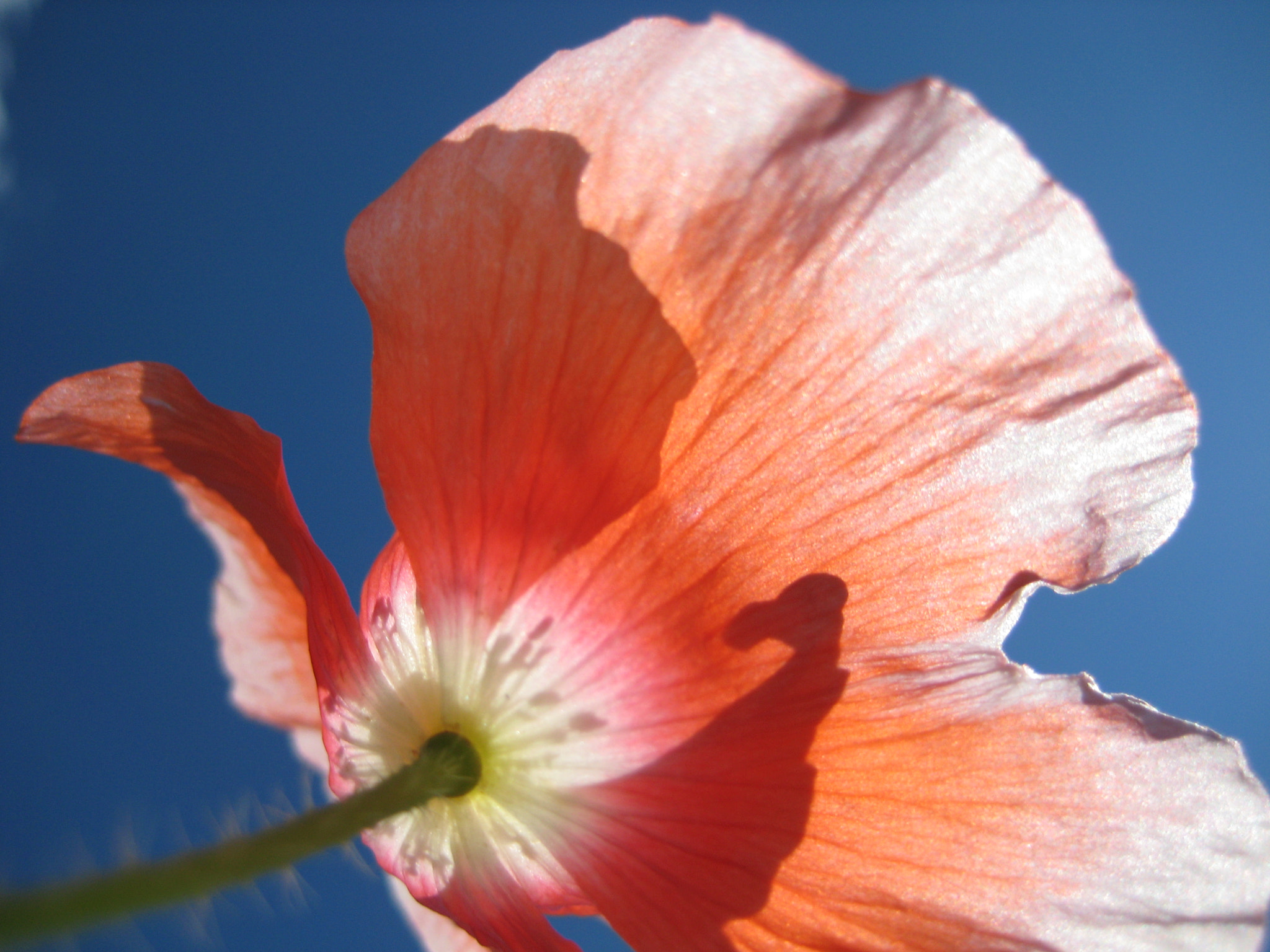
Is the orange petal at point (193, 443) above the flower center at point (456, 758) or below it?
above

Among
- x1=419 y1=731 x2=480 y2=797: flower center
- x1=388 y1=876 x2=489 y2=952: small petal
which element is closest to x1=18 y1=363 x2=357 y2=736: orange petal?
x1=419 y1=731 x2=480 y2=797: flower center

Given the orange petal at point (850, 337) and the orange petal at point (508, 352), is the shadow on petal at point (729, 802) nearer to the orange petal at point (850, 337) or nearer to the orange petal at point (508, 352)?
the orange petal at point (850, 337)

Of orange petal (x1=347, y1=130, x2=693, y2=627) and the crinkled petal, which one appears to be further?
the crinkled petal

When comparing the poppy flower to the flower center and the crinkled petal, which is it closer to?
the flower center

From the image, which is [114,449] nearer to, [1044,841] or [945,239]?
[945,239]

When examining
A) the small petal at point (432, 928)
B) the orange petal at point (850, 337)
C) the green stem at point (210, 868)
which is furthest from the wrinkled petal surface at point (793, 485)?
the small petal at point (432, 928)

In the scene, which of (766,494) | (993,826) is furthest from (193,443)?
(993,826)

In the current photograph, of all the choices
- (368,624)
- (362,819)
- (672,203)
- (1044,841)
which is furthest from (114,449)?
(1044,841)

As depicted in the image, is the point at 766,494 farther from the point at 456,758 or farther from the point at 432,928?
the point at 432,928
